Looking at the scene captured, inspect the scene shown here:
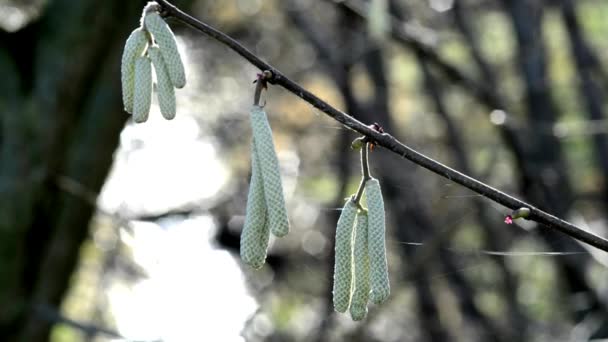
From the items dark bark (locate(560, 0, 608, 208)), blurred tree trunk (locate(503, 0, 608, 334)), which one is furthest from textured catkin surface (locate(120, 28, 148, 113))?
dark bark (locate(560, 0, 608, 208))

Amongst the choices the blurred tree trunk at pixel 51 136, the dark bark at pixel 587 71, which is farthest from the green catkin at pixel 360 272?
the dark bark at pixel 587 71

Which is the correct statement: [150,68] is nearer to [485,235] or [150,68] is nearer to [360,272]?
[360,272]

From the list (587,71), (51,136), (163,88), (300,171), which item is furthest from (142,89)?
(300,171)

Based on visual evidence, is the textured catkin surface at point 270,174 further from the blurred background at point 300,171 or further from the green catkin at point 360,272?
the blurred background at point 300,171

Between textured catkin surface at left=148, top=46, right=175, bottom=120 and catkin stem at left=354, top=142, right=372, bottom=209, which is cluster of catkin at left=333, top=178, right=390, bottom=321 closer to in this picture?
catkin stem at left=354, top=142, right=372, bottom=209

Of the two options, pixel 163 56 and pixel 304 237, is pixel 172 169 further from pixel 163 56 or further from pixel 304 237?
pixel 163 56

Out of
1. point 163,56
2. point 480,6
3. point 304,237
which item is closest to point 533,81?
point 480,6
